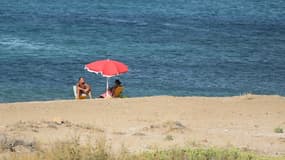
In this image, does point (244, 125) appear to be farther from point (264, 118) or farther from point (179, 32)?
point (179, 32)

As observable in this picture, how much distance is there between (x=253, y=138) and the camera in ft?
49.8

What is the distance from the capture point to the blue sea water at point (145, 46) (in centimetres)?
2922

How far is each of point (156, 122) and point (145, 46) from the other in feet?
69.5

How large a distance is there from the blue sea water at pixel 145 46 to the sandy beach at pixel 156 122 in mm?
6612

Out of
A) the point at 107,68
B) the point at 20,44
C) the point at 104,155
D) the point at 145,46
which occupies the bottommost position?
the point at 145,46

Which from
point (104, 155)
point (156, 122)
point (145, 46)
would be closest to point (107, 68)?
point (156, 122)

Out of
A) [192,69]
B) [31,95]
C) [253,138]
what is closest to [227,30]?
[192,69]

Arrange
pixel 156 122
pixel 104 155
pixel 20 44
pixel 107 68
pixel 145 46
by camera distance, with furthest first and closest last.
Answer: pixel 145 46 → pixel 20 44 → pixel 107 68 → pixel 156 122 → pixel 104 155

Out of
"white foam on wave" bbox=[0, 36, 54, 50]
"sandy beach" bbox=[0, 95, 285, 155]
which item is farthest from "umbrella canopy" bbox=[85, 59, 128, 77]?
"white foam on wave" bbox=[0, 36, 54, 50]

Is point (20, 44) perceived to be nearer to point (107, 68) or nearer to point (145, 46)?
point (145, 46)

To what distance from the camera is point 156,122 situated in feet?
56.4

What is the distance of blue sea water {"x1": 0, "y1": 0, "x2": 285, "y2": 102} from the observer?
29.2 metres

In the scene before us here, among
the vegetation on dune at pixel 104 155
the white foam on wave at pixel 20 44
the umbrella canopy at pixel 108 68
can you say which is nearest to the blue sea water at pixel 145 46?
the white foam on wave at pixel 20 44

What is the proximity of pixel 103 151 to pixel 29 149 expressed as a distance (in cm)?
225
